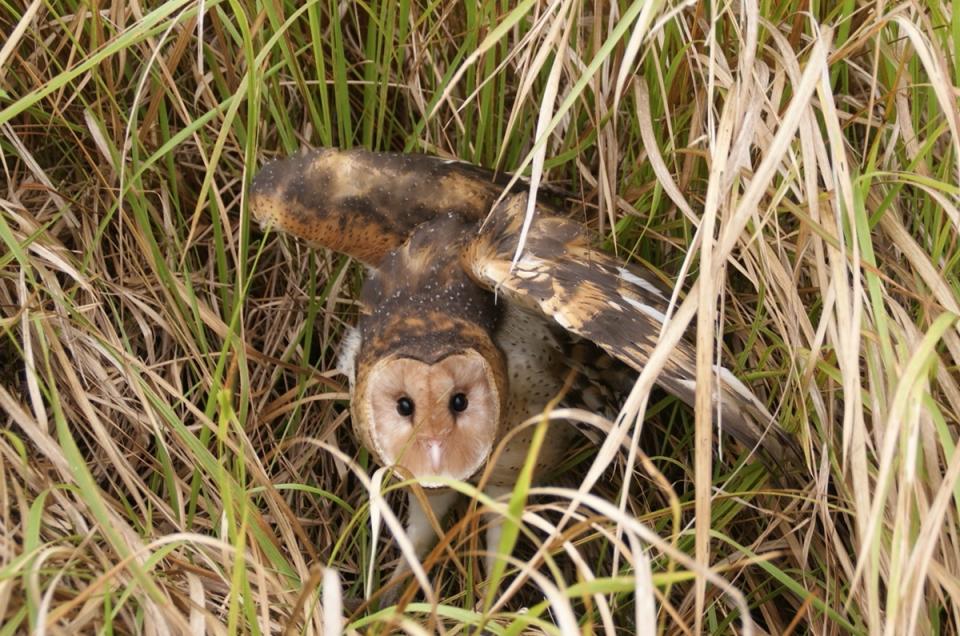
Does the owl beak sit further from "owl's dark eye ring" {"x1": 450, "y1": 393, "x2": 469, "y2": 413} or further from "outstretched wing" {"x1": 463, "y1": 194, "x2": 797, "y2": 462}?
"outstretched wing" {"x1": 463, "y1": 194, "x2": 797, "y2": 462}

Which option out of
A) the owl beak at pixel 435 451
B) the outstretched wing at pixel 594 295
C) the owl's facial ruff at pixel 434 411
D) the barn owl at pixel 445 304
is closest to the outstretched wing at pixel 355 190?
the barn owl at pixel 445 304

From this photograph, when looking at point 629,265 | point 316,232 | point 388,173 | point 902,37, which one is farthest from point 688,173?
point 316,232

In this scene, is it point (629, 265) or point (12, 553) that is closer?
point (12, 553)

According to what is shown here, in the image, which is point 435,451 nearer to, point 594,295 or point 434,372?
point 434,372

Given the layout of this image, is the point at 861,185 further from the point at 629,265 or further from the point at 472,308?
the point at 472,308

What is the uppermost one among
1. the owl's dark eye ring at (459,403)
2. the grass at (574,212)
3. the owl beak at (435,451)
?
the grass at (574,212)

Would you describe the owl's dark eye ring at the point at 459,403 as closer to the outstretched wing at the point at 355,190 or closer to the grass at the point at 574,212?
the grass at the point at 574,212

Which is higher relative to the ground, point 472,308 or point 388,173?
point 388,173
